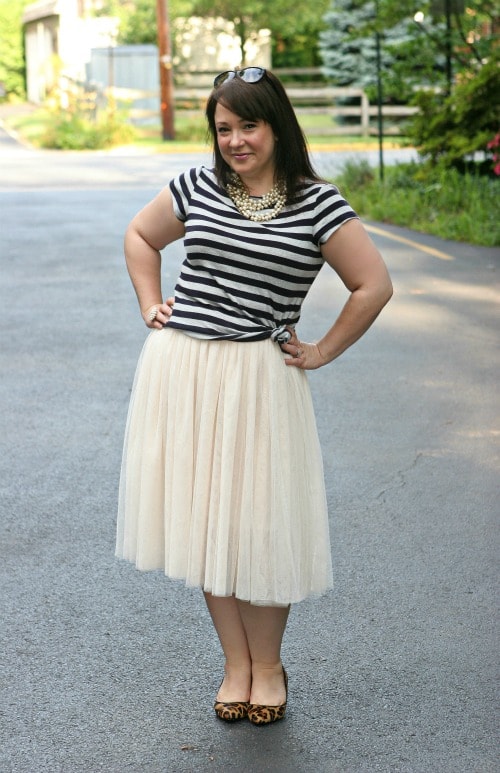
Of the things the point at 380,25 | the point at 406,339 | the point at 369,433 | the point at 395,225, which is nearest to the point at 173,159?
Answer: the point at 380,25

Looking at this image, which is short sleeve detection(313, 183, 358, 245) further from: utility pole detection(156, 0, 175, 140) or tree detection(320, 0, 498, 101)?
utility pole detection(156, 0, 175, 140)

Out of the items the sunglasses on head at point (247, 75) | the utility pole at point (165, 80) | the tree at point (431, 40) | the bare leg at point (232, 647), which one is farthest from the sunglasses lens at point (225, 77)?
the utility pole at point (165, 80)

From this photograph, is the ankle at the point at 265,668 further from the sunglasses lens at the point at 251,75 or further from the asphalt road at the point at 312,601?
the sunglasses lens at the point at 251,75

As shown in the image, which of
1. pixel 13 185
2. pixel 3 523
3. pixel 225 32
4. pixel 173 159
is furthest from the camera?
pixel 225 32

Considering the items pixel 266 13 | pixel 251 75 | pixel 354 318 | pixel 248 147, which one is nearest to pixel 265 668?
pixel 354 318

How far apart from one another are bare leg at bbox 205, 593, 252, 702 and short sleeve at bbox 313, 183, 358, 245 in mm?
1015

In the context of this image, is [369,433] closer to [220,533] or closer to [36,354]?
[36,354]

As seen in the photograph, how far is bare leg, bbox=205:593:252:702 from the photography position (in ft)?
12.1

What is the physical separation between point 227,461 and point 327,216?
668 mm

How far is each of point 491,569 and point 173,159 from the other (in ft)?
73.0

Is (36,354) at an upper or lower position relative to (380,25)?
lower

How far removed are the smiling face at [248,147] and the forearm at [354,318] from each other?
0.37m

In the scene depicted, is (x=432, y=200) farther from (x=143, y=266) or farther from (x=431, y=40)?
(x=143, y=266)

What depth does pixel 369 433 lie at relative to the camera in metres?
6.92
